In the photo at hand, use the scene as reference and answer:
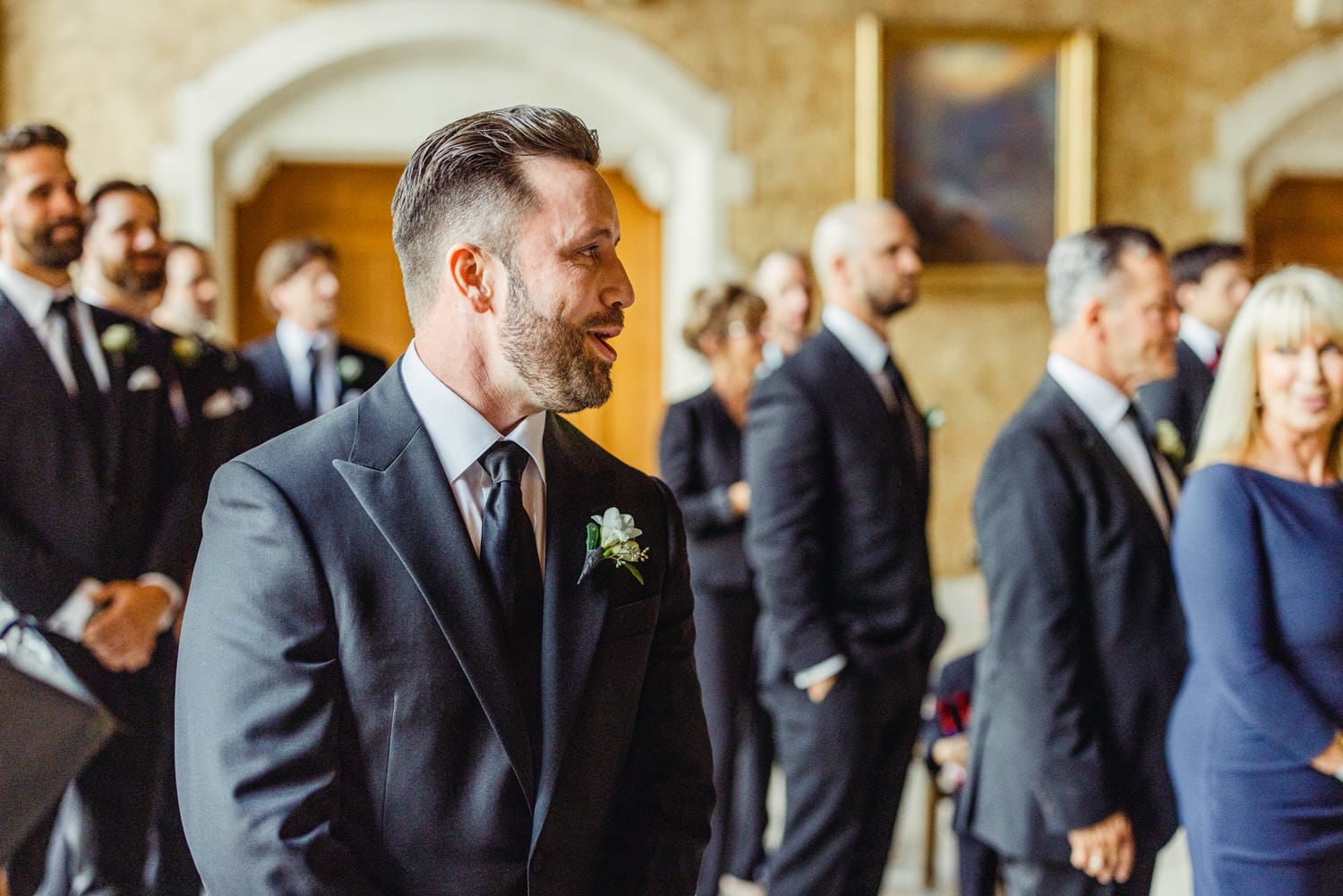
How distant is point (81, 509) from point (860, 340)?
6.36 feet

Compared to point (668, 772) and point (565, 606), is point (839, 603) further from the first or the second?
point (565, 606)

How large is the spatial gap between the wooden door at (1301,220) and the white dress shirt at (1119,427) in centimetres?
670

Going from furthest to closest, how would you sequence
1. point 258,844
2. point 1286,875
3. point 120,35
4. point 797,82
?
point 797,82, point 120,35, point 1286,875, point 258,844

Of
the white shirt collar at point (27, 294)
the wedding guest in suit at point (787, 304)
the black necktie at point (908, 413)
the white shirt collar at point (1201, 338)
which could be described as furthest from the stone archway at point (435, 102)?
the black necktie at point (908, 413)

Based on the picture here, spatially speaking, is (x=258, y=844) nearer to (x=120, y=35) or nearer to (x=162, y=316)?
(x=162, y=316)

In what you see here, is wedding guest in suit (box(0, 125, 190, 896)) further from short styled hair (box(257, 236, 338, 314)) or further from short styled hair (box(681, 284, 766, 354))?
short styled hair (box(681, 284, 766, 354))

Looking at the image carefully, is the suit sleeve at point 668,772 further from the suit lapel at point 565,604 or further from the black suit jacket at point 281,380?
the black suit jacket at point 281,380

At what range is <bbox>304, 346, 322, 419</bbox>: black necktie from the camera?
184 inches

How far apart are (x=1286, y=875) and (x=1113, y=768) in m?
0.34

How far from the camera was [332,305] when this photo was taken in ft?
15.9

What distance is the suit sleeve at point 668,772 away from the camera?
5.27 ft

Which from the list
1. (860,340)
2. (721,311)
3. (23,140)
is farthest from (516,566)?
(721,311)

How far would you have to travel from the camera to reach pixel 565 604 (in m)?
1.53

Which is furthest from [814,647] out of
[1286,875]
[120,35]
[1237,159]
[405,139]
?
[1237,159]
